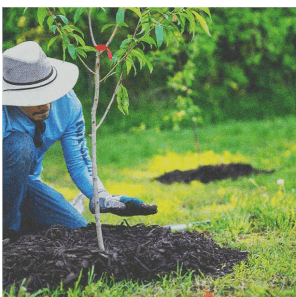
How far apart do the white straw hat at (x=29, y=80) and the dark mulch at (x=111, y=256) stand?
0.79m

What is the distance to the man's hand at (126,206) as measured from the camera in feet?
8.90

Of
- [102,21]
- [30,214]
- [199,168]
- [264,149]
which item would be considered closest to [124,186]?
[199,168]

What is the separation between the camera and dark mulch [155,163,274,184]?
5598 mm

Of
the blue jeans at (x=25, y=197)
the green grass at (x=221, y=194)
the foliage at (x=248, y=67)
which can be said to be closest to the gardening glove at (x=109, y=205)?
the blue jeans at (x=25, y=197)

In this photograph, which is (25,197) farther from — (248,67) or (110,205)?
(248,67)

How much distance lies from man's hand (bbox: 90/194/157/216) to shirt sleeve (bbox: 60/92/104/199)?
0.18 meters

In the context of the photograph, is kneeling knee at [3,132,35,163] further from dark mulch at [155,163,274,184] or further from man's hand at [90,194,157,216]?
dark mulch at [155,163,274,184]

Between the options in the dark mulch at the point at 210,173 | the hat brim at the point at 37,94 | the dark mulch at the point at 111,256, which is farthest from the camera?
the dark mulch at the point at 210,173

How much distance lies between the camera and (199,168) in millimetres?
5895

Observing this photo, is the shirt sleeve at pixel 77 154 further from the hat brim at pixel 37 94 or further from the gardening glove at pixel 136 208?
the hat brim at pixel 37 94

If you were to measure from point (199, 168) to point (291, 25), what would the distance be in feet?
22.8

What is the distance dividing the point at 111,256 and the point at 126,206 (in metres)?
0.38

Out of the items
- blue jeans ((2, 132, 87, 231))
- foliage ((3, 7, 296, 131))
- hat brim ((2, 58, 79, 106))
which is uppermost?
hat brim ((2, 58, 79, 106))

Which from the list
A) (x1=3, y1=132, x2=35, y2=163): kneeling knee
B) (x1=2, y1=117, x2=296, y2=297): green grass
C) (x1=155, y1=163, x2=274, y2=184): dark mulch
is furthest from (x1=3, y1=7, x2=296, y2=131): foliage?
(x1=3, y1=132, x2=35, y2=163): kneeling knee
